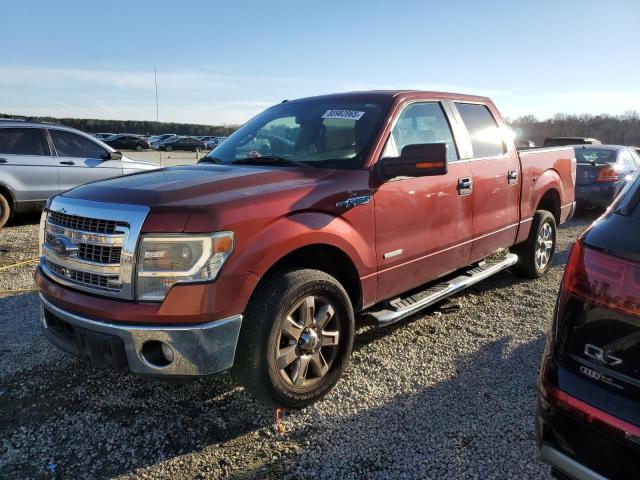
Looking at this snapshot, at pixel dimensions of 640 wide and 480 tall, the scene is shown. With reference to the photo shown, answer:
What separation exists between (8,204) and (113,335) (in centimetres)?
696

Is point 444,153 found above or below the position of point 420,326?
above

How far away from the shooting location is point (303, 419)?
2.88 metres

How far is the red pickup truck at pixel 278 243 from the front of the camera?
2.44m

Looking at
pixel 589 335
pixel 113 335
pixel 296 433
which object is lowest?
pixel 296 433

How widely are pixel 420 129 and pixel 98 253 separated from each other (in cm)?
257

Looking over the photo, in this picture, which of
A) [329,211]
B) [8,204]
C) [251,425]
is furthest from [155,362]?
[8,204]

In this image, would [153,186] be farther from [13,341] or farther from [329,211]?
[13,341]

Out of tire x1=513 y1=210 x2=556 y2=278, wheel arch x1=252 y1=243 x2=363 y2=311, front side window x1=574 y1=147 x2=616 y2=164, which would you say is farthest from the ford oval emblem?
front side window x1=574 y1=147 x2=616 y2=164

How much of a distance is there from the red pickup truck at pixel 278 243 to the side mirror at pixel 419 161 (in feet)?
0.04

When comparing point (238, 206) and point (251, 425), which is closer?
point (238, 206)

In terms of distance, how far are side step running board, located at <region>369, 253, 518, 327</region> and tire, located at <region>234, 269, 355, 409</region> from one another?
37 cm

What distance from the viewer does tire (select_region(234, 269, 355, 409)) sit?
8.58ft

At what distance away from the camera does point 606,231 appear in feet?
5.89

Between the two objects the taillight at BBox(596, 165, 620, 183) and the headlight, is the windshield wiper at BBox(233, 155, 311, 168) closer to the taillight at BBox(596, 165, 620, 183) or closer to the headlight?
the headlight
